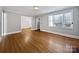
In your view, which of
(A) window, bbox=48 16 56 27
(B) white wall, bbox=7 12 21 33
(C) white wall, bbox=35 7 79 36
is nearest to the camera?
(C) white wall, bbox=35 7 79 36

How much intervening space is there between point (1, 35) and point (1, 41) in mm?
132

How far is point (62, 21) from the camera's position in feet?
6.22

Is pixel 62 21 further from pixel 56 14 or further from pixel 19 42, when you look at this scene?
pixel 19 42

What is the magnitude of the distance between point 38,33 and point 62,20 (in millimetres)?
657

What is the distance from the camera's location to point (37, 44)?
1879 millimetres

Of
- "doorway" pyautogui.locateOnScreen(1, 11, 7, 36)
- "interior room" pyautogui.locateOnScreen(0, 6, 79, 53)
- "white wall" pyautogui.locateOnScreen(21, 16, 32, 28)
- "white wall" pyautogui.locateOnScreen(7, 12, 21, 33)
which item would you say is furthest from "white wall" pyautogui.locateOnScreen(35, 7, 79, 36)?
"doorway" pyautogui.locateOnScreen(1, 11, 7, 36)

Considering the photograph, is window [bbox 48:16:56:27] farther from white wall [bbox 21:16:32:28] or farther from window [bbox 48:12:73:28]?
white wall [bbox 21:16:32:28]

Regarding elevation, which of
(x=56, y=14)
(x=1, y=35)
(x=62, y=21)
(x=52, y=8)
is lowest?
(x=1, y=35)

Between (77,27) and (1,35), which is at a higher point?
(77,27)

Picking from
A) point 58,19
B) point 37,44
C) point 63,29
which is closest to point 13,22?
point 37,44

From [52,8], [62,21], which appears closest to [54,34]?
[62,21]

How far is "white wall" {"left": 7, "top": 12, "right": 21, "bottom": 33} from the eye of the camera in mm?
Result: 1854

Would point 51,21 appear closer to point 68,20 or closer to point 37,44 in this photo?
point 68,20

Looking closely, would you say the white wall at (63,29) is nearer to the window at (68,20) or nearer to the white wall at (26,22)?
the window at (68,20)
